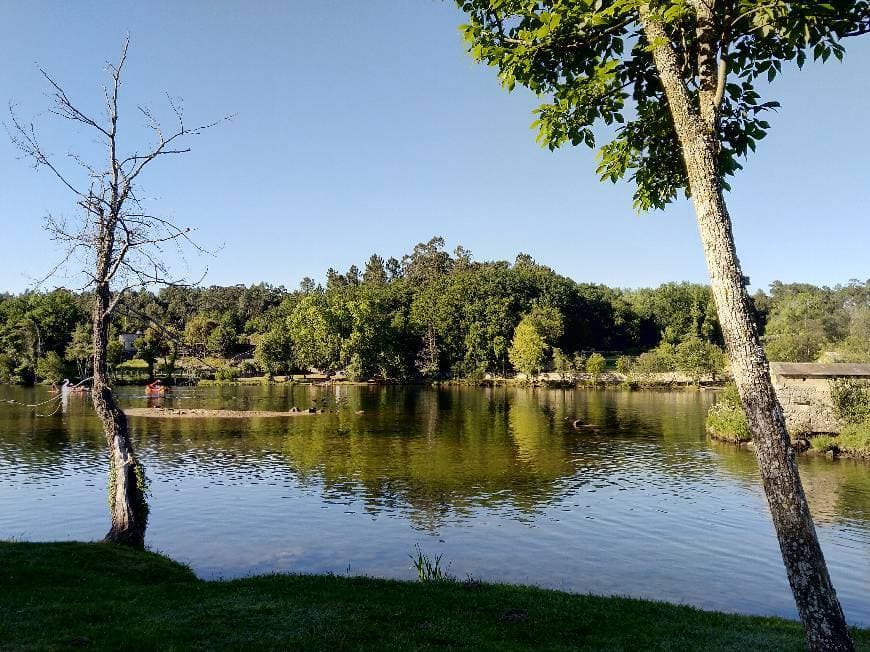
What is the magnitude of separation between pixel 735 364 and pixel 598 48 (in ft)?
18.5

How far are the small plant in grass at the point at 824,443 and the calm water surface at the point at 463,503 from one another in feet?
11.1

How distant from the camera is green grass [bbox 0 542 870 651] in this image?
10.0 meters

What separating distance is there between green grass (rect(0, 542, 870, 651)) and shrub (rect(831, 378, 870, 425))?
118 feet

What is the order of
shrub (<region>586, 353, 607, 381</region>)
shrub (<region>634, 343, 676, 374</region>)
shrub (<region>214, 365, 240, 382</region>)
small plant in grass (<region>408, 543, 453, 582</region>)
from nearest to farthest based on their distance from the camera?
small plant in grass (<region>408, 543, 453, 582</region>), shrub (<region>634, 343, 676, 374</region>), shrub (<region>214, 365, 240, 382</region>), shrub (<region>586, 353, 607, 381</region>)

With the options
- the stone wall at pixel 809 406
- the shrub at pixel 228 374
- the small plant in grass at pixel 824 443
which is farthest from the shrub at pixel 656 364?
the shrub at pixel 228 374

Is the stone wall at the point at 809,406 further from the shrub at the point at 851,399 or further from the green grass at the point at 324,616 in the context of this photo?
the green grass at the point at 324,616

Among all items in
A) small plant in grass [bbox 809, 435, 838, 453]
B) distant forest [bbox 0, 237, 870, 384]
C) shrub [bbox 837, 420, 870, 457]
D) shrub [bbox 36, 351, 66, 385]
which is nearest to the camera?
shrub [bbox 837, 420, 870, 457]

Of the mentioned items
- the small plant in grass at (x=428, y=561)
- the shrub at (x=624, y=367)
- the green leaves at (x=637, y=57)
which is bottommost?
the small plant in grass at (x=428, y=561)

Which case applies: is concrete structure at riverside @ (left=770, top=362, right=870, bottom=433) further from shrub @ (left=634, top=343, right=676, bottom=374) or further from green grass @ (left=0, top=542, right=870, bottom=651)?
shrub @ (left=634, top=343, right=676, bottom=374)

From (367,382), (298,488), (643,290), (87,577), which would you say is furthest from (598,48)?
(643,290)

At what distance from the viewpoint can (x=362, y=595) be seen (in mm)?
12727

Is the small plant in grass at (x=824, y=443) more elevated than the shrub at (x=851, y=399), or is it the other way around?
the shrub at (x=851, y=399)

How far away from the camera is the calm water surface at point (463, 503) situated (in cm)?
1995

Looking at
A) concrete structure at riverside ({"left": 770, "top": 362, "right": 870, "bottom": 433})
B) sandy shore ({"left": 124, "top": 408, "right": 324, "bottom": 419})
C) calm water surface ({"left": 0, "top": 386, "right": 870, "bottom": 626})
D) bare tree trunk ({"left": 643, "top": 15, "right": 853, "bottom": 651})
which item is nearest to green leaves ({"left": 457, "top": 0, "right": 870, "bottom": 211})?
bare tree trunk ({"left": 643, "top": 15, "right": 853, "bottom": 651})
